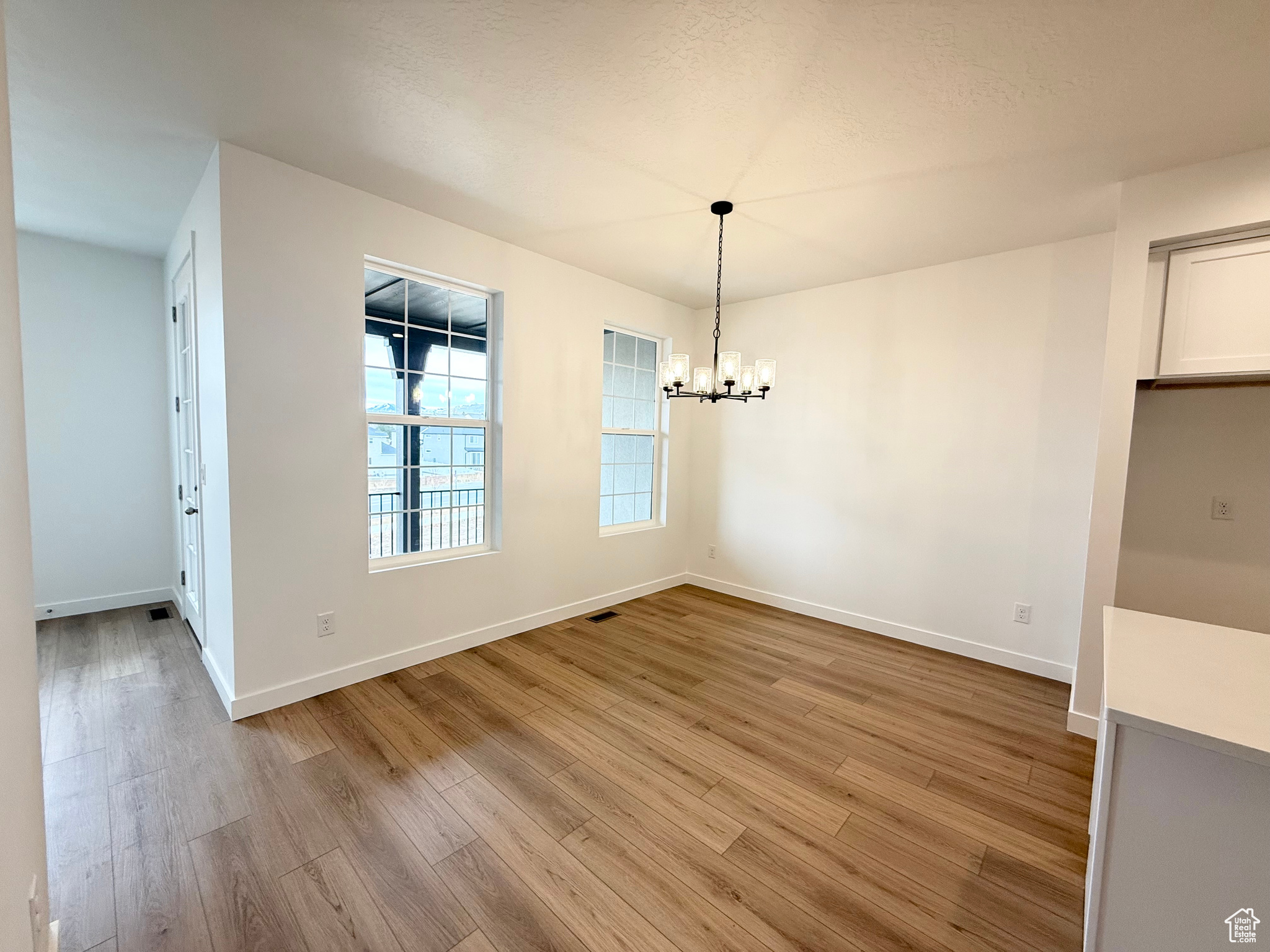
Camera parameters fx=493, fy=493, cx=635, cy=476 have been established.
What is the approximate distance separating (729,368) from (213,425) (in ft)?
8.87

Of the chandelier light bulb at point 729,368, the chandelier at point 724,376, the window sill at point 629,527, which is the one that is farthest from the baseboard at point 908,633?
the chandelier light bulb at point 729,368

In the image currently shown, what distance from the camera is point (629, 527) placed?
4.55 metres

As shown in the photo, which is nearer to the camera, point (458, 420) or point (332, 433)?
point (332, 433)

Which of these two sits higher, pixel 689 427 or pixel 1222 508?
pixel 689 427

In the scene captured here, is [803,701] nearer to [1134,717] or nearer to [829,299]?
[1134,717]

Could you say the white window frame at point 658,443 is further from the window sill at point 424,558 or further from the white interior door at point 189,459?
the white interior door at point 189,459

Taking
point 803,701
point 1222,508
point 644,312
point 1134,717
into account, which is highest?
point 644,312

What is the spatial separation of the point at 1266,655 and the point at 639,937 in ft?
6.29

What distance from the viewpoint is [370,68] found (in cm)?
177

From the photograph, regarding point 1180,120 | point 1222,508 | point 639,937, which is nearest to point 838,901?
point 639,937

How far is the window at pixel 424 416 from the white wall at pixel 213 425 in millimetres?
630

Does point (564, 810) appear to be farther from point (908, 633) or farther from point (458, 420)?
point (908, 633)

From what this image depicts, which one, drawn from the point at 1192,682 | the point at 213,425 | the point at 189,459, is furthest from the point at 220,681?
the point at 1192,682

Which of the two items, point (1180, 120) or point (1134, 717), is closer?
point (1134, 717)
